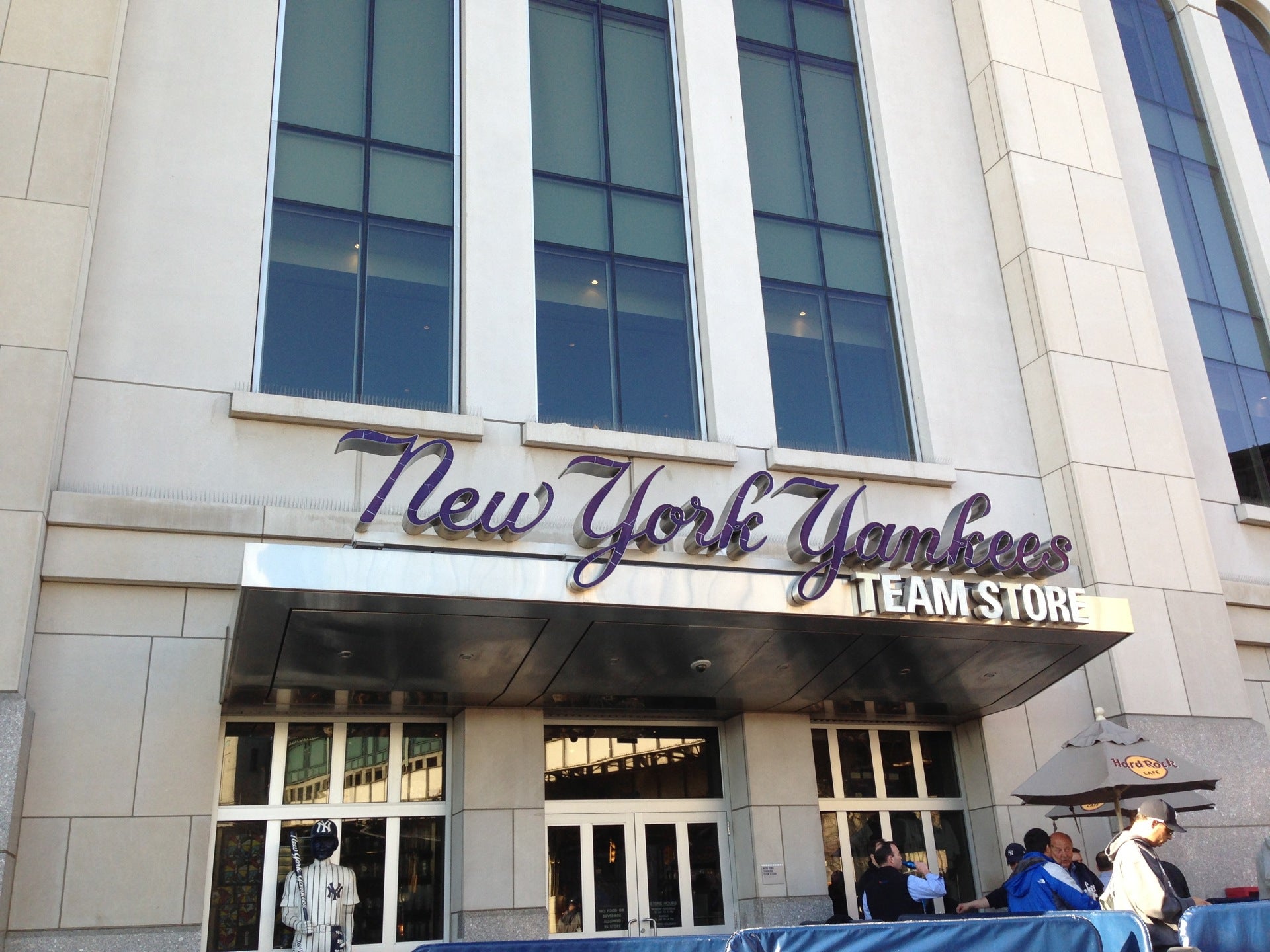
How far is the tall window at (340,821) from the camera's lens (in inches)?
494

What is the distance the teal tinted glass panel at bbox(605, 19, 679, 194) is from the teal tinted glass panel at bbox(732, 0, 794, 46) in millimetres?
1475

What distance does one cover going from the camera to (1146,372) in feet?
59.4

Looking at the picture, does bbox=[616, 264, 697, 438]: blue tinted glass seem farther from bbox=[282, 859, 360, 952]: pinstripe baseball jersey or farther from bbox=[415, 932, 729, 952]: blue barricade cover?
bbox=[415, 932, 729, 952]: blue barricade cover

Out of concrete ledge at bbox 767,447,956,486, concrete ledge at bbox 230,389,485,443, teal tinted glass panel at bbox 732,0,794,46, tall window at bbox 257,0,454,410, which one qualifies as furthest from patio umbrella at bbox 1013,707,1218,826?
teal tinted glass panel at bbox 732,0,794,46

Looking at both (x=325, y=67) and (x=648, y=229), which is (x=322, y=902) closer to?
(x=648, y=229)

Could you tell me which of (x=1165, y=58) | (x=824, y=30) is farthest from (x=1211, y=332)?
(x=824, y=30)

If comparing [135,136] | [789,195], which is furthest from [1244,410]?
[135,136]

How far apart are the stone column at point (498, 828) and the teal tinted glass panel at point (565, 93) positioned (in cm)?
784

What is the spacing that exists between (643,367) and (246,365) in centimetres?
519

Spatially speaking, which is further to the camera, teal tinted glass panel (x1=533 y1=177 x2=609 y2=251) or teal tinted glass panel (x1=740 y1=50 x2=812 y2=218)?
teal tinted glass panel (x1=740 y1=50 x2=812 y2=218)

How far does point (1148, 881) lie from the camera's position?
7.91 m

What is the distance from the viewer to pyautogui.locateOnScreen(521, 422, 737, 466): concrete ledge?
14.4 meters

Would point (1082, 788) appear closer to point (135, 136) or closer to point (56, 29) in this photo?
point (135, 136)

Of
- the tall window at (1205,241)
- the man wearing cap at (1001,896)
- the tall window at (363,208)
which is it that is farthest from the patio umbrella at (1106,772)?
the tall window at (1205,241)
